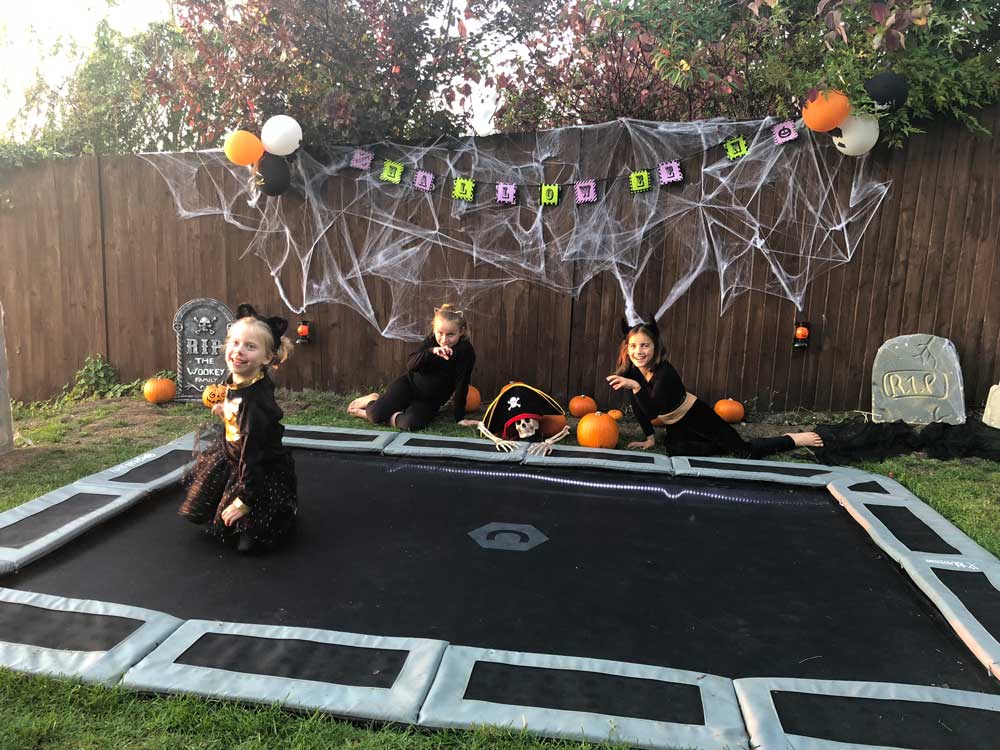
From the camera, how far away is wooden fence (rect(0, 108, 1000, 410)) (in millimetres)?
4305

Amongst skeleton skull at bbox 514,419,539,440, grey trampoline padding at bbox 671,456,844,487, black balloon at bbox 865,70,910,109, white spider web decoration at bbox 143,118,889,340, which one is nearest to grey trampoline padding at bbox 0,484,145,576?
skeleton skull at bbox 514,419,539,440

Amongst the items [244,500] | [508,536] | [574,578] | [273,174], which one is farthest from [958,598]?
[273,174]

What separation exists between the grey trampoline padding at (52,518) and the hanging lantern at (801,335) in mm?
3876

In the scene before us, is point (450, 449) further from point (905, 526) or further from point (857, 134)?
point (857, 134)

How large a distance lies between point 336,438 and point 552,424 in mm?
1262

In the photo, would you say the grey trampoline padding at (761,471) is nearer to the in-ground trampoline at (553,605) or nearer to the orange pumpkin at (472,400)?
the in-ground trampoline at (553,605)

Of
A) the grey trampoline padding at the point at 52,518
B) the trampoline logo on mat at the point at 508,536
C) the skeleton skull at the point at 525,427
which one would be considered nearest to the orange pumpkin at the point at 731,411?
the skeleton skull at the point at 525,427

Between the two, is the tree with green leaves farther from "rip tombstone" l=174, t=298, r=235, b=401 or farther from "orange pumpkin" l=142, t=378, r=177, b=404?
"orange pumpkin" l=142, t=378, r=177, b=404

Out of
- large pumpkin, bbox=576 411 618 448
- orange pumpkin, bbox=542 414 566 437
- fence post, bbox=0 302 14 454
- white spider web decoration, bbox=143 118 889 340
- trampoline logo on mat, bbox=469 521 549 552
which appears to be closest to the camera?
trampoline logo on mat, bbox=469 521 549 552

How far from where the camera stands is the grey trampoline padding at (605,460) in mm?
3350

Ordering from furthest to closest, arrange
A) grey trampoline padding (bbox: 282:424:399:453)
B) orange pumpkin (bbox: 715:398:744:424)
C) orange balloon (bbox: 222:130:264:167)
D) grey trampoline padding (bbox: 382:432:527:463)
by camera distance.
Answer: orange balloon (bbox: 222:130:264:167)
orange pumpkin (bbox: 715:398:744:424)
grey trampoline padding (bbox: 282:424:399:453)
grey trampoline padding (bbox: 382:432:527:463)

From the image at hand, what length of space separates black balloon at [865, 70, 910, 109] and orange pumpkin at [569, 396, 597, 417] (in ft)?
8.14

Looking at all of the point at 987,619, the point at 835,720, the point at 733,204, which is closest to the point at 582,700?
the point at 835,720

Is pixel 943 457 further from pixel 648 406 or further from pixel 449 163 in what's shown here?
pixel 449 163
